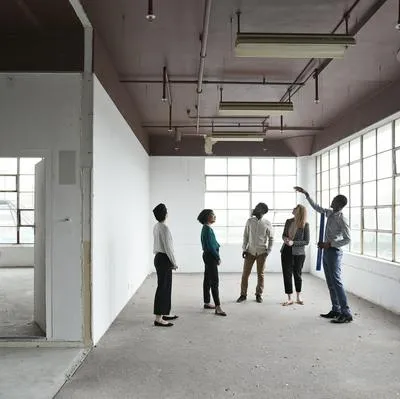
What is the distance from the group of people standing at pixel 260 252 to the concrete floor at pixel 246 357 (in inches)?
8.9

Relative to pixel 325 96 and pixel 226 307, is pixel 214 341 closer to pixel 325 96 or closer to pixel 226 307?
pixel 226 307

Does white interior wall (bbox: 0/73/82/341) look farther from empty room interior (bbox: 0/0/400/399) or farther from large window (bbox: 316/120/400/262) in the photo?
large window (bbox: 316/120/400/262)

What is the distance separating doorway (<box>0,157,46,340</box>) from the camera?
4590 millimetres

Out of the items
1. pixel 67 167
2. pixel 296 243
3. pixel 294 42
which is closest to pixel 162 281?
pixel 67 167

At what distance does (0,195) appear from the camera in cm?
1128

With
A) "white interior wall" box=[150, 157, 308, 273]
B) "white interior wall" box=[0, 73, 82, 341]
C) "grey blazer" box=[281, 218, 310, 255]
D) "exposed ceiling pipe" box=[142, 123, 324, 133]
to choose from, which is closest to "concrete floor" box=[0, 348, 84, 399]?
"white interior wall" box=[0, 73, 82, 341]

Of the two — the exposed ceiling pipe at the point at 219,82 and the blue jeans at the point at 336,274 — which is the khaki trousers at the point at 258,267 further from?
the exposed ceiling pipe at the point at 219,82

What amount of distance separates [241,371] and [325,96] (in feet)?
14.4

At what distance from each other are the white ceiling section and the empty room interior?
0.02 m

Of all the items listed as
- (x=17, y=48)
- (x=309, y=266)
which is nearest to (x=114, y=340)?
(x=17, y=48)

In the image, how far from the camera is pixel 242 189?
33.5 feet

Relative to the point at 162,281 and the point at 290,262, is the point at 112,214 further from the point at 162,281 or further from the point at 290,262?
the point at 290,262

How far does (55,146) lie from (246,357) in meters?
→ 2.59

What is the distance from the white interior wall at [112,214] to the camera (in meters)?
4.36
